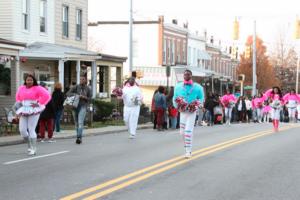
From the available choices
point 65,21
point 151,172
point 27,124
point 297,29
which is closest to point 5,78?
point 65,21

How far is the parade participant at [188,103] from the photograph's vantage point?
12.9m

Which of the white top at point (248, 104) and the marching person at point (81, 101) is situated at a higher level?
the marching person at point (81, 101)

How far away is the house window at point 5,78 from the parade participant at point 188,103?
13471 millimetres

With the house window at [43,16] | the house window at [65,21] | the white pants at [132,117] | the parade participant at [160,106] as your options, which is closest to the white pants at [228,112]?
the parade participant at [160,106]

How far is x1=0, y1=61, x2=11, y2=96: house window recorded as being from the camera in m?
25.0

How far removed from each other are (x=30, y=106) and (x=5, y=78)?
1238 cm

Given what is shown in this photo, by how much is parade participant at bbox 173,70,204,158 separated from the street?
468 millimetres

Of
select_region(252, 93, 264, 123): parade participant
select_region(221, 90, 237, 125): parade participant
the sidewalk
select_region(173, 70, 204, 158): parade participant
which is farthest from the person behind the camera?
select_region(252, 93, 264, 123): parade participant

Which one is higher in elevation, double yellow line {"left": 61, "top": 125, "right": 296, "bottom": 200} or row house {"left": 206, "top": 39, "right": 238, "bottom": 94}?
row house {"left": 206, "top": 39, "right": 238, "bottom": 94}

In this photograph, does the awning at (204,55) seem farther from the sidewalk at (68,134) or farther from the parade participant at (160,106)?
the parade participant at (160,106)

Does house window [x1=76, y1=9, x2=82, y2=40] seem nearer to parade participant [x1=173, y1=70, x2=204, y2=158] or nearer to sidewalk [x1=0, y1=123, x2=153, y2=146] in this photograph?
sidewalk [x1=0, y1=123, x2=153, y2=146]

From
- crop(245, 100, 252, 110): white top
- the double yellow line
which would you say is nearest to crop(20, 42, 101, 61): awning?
crop(245, 100, 252, 110): white top

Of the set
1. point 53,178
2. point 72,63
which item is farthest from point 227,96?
point 53,178

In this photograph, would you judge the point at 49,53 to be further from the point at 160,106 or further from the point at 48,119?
the point at 48,119
